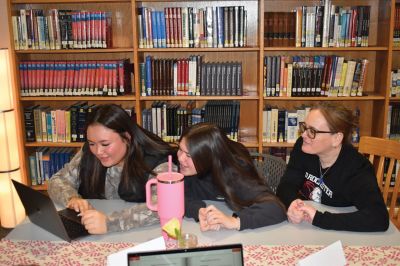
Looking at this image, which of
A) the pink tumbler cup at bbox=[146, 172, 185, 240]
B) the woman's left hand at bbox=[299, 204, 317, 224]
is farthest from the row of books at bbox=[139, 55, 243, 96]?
the pink tumbler cup at bbox=[146, 172, 185, 240]

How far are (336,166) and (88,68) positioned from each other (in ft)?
6.76

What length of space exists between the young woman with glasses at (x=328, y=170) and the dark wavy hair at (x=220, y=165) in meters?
0.18

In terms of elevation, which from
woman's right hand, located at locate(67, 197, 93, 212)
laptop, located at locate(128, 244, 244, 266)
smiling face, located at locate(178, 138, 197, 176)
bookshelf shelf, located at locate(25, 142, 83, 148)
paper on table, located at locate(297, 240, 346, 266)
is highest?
smiling face, located at locate(178, 138, 197, 176)

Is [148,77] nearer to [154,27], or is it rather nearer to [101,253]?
[154,27]

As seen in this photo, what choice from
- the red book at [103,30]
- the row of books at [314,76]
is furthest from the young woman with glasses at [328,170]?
the red book at [103,30]

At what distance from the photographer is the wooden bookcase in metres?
3.16

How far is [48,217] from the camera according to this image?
1507mm

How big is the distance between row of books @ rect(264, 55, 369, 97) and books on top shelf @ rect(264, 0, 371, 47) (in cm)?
12

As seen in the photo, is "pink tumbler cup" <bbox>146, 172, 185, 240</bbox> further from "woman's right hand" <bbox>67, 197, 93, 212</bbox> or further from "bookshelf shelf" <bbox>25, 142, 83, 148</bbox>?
"bookshelf shelf" <bbox>25, 142, 83, 148</bbox>

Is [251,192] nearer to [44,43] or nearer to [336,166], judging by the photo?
[336,166]

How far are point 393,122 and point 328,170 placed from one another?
5.34ft

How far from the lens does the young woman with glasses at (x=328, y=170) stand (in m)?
1.72

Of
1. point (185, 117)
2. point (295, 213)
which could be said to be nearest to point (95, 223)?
point (295, 213)

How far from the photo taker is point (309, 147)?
1.95 metres
